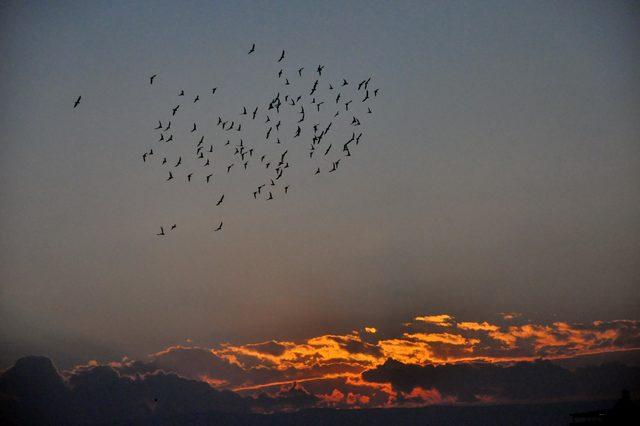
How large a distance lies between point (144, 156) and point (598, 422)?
73.3 m

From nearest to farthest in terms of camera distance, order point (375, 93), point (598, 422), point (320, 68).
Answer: point (320, 68) → point (375, 93) → point (598, 422)

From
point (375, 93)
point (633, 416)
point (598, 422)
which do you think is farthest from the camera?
point (598, 422)

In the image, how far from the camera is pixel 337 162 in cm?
10712

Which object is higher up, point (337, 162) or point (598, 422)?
point (337, 162)

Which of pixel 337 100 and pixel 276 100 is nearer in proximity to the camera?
pixel 337 100

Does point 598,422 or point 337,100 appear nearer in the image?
point 337,100

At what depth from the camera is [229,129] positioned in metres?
102

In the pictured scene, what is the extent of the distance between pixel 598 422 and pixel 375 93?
190ft

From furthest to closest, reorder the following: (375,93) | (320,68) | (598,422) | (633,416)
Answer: (598,422) < (633,416) < (375,93) < (320,68)

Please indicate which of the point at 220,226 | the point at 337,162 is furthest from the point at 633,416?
the point at 220,226

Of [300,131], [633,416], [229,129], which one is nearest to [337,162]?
[300,131]

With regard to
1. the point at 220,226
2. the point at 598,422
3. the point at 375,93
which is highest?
the point at 375,93

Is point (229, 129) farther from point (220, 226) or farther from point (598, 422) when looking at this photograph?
point (598, 422)

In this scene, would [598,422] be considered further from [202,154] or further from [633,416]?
[202,154]
